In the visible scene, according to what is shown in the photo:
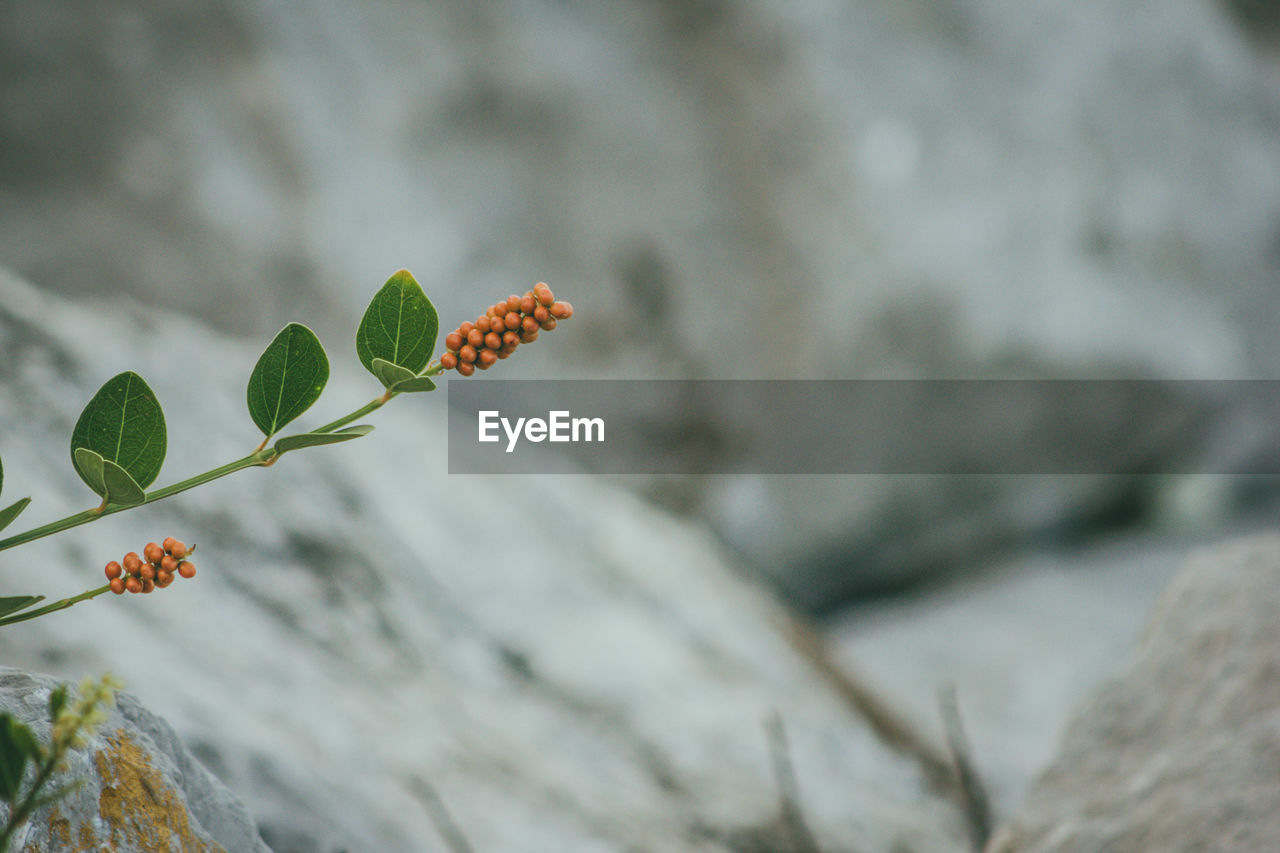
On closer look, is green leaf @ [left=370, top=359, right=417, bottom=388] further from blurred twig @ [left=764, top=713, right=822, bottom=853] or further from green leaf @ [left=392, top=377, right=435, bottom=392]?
blurred twig @ [left=764, top=713, right=822, bottom=853]

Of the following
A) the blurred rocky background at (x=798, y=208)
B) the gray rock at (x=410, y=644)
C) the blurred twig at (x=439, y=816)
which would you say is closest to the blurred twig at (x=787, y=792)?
the gray rock at (x=410, y=644)

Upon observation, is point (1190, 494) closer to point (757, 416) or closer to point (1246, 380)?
point (1246, 380)

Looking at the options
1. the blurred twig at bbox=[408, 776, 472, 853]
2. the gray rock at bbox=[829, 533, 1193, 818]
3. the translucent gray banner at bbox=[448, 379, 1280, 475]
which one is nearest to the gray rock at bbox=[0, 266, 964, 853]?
the blurred twig at bbox=[408, 776, 472, 853]

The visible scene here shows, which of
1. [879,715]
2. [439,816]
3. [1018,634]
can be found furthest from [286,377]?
[1018,634]

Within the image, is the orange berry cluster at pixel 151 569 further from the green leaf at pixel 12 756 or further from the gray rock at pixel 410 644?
the gray rock at pixel 410 644

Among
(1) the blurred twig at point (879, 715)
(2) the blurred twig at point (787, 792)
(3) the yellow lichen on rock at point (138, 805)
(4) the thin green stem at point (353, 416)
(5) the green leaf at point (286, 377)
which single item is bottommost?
(3) the yellow lichen on rock at point (138, 805)

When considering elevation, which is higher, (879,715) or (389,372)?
(879,715)

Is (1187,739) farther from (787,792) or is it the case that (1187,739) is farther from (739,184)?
(739,184)
